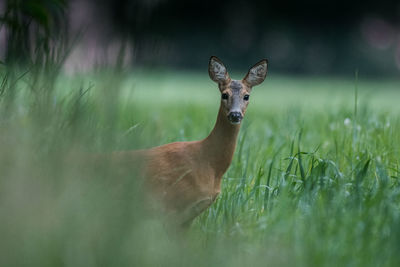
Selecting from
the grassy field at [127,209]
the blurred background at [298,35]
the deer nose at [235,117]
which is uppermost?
the blurred background at [298,35]

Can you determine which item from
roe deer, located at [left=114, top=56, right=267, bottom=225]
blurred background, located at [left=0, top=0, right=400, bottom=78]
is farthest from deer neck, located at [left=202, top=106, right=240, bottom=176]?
blurred background, located at [left=0, top=0, right=400, bottom=78]

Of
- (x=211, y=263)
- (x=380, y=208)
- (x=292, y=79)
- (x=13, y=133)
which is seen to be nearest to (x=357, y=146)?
(x=380, y=208)

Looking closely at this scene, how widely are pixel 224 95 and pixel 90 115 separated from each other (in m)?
0.80

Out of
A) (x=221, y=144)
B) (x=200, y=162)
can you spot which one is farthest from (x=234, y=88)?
(x=200, y=162)

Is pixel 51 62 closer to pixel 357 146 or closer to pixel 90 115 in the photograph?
pixel 90 115

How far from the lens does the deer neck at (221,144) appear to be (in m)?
2.38

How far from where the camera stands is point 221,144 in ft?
7.89

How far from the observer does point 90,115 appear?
5.80 ft

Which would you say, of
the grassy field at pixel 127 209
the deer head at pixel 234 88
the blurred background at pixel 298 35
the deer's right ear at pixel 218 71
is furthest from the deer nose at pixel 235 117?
the blurred background at pixel 298 35

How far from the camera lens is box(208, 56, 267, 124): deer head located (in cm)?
236

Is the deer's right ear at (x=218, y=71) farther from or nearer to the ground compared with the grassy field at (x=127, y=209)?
farther from the ground

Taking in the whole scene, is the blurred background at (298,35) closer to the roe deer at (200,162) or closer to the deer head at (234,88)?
the deer head at (234,88)

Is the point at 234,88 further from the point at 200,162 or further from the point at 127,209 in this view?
the point at 127,209

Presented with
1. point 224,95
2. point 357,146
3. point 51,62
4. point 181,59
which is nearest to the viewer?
point 51,62
